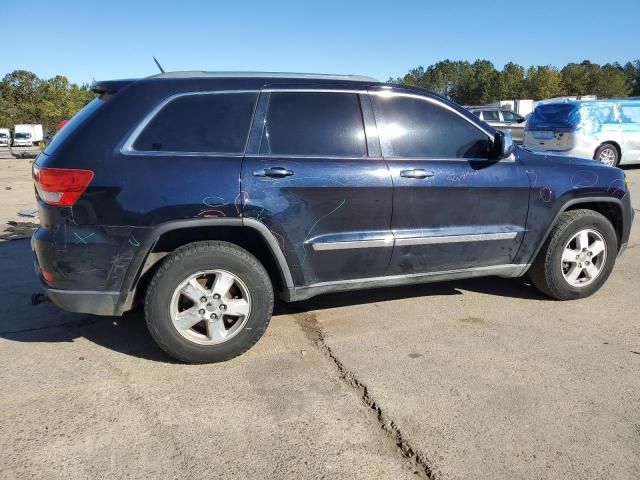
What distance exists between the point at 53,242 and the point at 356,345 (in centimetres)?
204

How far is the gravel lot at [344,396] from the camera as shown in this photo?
243 centimetres

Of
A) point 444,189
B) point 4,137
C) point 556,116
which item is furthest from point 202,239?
point 4,137

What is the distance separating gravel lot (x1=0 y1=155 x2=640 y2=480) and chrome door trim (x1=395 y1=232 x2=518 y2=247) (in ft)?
2.09

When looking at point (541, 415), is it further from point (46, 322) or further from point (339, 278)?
point (46, 322)

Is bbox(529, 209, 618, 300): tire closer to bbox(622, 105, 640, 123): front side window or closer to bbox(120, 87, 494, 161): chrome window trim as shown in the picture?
bbox(120, 87, 494, 161): chrome window trim

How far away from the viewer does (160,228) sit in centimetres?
313

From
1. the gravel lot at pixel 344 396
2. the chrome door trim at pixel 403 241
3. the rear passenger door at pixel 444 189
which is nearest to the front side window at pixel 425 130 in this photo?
the rear passenger door at pixel 444 189

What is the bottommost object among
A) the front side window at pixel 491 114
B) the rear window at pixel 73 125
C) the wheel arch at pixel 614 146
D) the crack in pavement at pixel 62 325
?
the crack in pavement at pixel 62 325

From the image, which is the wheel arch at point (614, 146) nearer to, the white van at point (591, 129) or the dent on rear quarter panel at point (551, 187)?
the white van at point (591, 129)

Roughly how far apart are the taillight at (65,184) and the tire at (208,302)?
2.11 feet

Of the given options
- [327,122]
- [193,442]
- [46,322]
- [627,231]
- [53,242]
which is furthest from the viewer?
[627,231]

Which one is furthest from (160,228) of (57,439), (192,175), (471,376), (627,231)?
(627,231)

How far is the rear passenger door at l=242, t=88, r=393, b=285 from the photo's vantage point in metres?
3.35

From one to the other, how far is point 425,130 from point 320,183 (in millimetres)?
964
